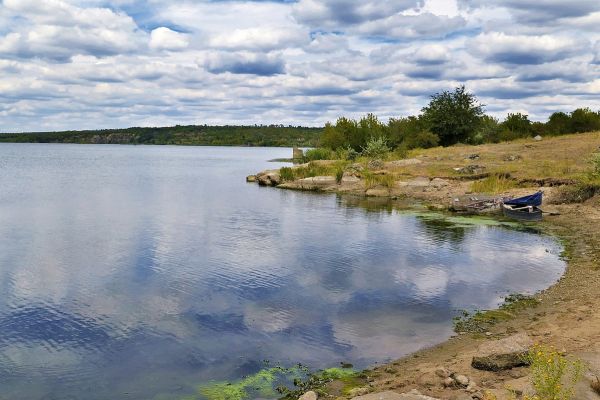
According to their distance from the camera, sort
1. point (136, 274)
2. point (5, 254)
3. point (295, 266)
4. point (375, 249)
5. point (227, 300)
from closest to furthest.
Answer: point (227, 300) → point (136, 274) → point (295, 266) → point (5, 254) → point (375, 249)

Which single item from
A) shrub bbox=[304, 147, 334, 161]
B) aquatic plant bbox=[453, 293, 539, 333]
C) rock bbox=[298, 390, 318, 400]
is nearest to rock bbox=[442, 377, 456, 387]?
rock bbox=[298, 390, 318, 400]

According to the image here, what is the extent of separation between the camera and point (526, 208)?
36438 millimetres

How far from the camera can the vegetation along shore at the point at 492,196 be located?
1091 centimetres

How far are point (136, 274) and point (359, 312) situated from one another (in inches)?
389

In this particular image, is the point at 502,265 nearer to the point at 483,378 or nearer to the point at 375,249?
the point at 375,249

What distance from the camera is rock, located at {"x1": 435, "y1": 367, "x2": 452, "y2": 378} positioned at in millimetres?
11586

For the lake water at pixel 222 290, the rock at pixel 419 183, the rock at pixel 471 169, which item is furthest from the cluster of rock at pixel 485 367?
the rock at pixel 471 169

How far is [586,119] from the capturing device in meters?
70.5

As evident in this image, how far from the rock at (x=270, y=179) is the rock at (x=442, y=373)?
5156 centimetres

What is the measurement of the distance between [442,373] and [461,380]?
2.06 ft

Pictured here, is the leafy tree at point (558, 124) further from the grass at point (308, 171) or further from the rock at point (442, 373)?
the rock at point (442, 373)

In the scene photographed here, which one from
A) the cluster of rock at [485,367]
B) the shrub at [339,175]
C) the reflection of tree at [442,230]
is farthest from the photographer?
the shrub at [339,175]

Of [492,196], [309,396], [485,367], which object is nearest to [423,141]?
[492,196]

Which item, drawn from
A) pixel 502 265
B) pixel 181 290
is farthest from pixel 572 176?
pixel 181 290
